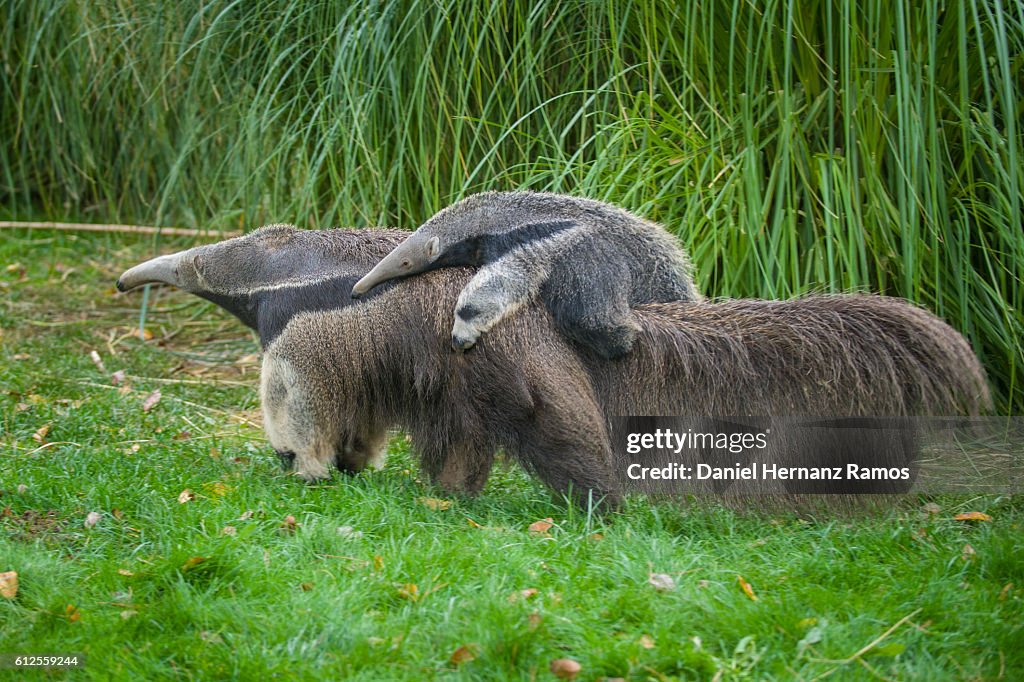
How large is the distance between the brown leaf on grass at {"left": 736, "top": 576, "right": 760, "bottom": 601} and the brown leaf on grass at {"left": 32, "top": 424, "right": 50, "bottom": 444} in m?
4.02

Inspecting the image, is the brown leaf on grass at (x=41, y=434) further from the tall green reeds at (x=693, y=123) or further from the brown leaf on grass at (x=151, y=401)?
the tall green reeds at (x=693, y=123)

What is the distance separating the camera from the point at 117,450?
559 centimetres

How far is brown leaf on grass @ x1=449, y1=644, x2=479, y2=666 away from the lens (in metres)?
3.22

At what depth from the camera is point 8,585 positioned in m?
3.72

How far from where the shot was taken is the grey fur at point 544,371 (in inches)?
166

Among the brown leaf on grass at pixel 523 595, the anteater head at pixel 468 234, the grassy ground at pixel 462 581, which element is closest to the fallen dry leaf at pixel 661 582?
the grassy ground at pixel 462 581

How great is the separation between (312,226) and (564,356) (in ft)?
12.0

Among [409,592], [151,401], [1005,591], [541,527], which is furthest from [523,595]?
[151,401]

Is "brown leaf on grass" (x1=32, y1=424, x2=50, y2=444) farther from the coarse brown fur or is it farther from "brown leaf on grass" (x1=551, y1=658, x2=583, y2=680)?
"brown leaf on grass" (x1=551, y1=658, x2=583, y2=680)

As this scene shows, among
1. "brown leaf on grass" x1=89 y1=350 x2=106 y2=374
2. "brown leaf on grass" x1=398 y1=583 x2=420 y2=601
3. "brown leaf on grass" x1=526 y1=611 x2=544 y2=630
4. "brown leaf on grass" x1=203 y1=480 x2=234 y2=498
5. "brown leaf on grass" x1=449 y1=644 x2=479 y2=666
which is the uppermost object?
"brown leaf on grass" x1=89 y1=350 x2=106 y2=374

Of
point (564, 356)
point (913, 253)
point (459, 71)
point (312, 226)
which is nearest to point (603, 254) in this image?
point (564, 356)

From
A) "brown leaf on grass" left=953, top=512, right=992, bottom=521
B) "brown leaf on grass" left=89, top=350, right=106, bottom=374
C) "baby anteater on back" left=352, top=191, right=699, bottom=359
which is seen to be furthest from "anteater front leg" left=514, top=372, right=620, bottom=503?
"brown leaf on grass" left=89, top=350, right=106, bottom=374

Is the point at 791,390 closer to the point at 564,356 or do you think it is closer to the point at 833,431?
the point at 833,431

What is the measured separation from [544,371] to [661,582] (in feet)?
3.49
